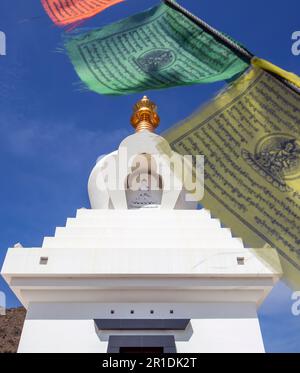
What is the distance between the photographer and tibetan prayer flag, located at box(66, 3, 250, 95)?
3762 millimetres

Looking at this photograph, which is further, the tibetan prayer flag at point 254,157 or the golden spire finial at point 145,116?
the golden spire finial at point 145,116

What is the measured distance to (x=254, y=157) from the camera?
336cm

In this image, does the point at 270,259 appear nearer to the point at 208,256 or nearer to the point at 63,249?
the point at 208,256

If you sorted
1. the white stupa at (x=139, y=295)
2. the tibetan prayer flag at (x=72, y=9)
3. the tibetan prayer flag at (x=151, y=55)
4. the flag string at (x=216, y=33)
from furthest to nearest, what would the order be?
the white stupa at (x=139, y=295) → the tibetan prayer flag at (x=72, y=9) → the tibetan prayer flag at (x=151, y=55) → the flag string at (x=216, y=33)

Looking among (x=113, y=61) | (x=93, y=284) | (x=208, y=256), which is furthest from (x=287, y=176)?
(x=93, y=284)

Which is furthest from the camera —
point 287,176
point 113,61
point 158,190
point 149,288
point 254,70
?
point 158,190

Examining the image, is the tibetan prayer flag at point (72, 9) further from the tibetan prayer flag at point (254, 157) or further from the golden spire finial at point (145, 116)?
the golden spire finial at point (145, 116)

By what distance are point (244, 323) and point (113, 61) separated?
438 cm

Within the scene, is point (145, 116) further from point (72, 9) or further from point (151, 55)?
point (151, 55)

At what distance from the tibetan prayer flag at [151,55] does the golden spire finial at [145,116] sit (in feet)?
25.8

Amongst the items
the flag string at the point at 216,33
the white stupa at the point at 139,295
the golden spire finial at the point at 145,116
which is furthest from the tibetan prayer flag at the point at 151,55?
the golden spire finial at the point at 145,116

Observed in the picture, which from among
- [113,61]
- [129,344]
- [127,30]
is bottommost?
[129,344]

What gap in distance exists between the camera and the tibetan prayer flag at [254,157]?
308cm

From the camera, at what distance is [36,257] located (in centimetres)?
651
